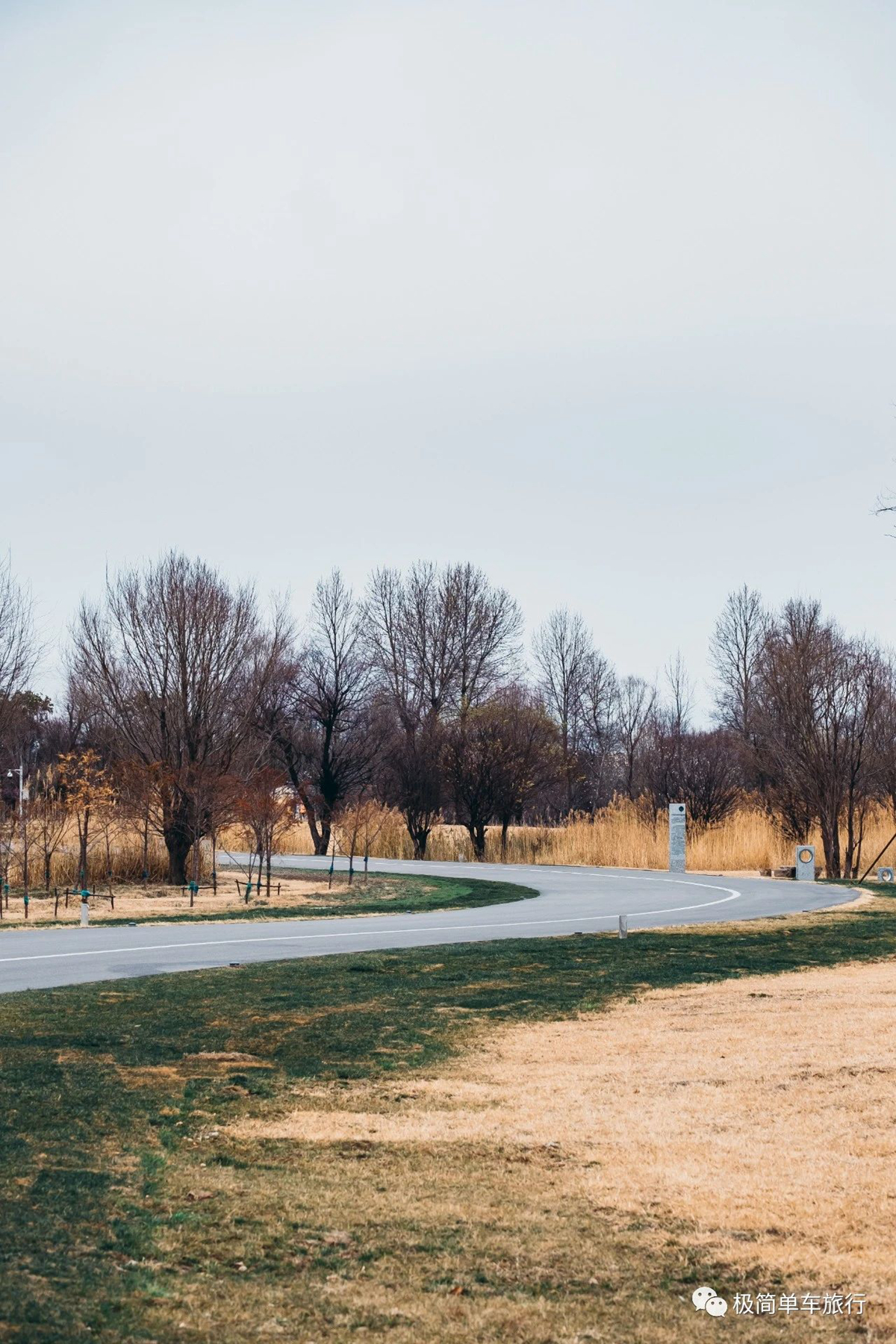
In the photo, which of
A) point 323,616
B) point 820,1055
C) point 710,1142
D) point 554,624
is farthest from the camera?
point 554,624

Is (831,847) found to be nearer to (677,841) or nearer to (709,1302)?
(677,841)

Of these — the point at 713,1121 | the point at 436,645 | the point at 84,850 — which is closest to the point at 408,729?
the point at 436,645

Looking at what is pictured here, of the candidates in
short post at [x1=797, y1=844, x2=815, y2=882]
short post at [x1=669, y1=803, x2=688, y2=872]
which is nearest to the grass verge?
short post at [x1=669, y1=803, x2=688, y2=872]

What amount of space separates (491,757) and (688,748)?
7.57 metres

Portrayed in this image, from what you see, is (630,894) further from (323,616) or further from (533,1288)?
(323,616)

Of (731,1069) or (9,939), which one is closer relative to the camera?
(731,1069)

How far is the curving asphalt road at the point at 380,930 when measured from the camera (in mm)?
15102

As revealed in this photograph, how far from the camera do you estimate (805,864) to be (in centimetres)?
3206

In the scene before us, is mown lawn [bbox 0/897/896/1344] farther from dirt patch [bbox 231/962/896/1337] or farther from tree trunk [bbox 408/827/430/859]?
tree trunk [bbox 408/827/430/859]

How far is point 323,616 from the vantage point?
56594 millimetres

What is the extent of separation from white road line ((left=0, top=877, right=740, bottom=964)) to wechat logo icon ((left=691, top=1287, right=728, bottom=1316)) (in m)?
11.9

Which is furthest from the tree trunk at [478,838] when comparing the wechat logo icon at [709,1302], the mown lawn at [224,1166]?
the wechat logo icon at [709,1302]

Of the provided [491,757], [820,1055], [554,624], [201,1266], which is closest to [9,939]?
[820,1055]

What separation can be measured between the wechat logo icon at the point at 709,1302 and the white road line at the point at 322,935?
11.9 m
